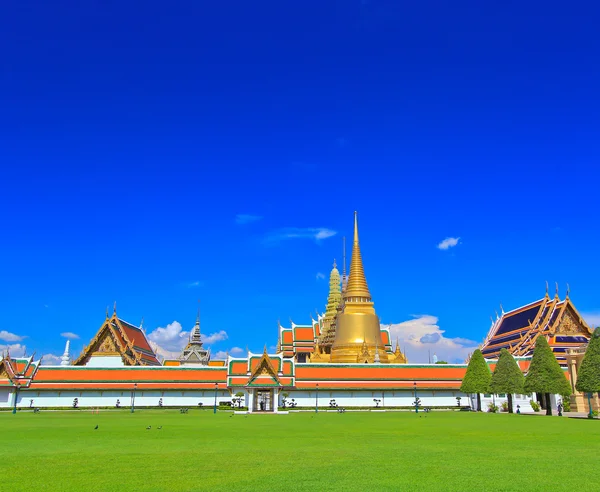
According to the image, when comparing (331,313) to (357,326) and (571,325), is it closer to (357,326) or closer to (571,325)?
(357,326)

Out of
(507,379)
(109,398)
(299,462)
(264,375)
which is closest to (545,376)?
(507,379)

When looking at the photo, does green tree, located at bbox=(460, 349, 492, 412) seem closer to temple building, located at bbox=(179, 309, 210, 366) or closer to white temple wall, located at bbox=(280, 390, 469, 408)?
white temple wall, located at bbox=(280, 390, 469, 408)

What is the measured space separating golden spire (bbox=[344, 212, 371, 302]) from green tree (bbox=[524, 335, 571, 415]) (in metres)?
37.6

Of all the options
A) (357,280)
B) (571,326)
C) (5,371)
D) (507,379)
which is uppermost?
(357,280)

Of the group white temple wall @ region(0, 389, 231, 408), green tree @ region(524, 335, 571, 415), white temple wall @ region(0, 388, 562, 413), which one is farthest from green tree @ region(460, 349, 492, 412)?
white temple wall @ region(0, 389, 231, 408)

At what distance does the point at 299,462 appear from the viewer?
14984 mm

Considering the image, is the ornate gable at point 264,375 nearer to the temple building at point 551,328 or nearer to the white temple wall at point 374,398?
the white temple wall at point 374,398

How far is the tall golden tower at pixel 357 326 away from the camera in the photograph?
242ft

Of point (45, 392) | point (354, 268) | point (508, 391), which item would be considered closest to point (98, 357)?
point (45, 392)

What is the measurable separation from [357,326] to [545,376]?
36.1 m

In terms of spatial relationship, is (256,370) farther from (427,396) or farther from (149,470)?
(149,470)

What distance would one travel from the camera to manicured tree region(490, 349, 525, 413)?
46500 millimetres

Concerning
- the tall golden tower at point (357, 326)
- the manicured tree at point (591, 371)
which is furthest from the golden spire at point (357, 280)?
the manicured tree at point (591, 371)

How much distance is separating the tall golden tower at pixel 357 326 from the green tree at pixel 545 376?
2859cm
